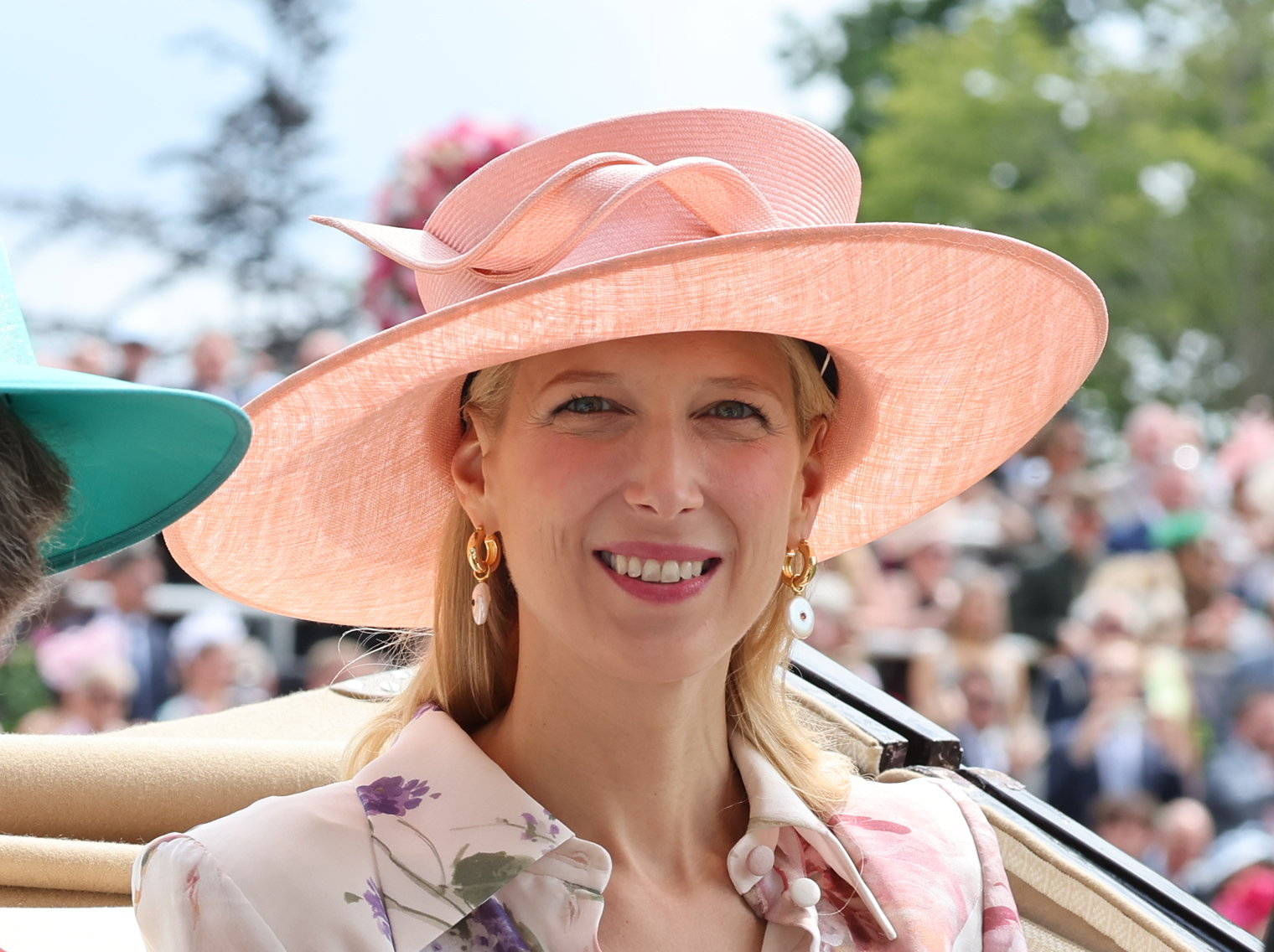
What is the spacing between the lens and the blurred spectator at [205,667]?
5.29 m

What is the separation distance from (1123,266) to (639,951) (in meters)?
20.5

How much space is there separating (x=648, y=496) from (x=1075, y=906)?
863 millimetres

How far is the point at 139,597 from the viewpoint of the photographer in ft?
18.0

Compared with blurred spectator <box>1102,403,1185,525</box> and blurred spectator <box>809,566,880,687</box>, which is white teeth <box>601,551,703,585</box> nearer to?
blurred spectator <box>809,566,880,687</box>

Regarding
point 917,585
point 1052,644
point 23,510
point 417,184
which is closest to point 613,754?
point 23,510

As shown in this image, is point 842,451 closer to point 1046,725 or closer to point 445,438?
point 445,438

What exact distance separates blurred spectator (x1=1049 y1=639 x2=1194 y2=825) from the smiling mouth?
164 inches

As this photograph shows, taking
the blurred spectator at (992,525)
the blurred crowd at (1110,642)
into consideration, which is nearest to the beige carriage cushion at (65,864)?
the blurred crowd at (1110,642)

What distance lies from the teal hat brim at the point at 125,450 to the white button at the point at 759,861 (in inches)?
28.5

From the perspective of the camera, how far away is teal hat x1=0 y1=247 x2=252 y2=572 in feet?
4.41

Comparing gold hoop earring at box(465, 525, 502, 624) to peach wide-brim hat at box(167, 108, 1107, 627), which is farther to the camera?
gold hoop earring at box(465, 525, 502, 624)

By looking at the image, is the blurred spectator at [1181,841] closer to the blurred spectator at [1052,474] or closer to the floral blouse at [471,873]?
the blurred spectator at [1052,474]

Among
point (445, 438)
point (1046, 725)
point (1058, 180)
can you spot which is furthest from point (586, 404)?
point (1058, 180)

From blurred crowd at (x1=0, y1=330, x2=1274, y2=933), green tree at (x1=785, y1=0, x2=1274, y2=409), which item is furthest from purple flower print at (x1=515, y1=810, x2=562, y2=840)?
green tree at (x1=785, y1=0, x2=1274, y2=409)
